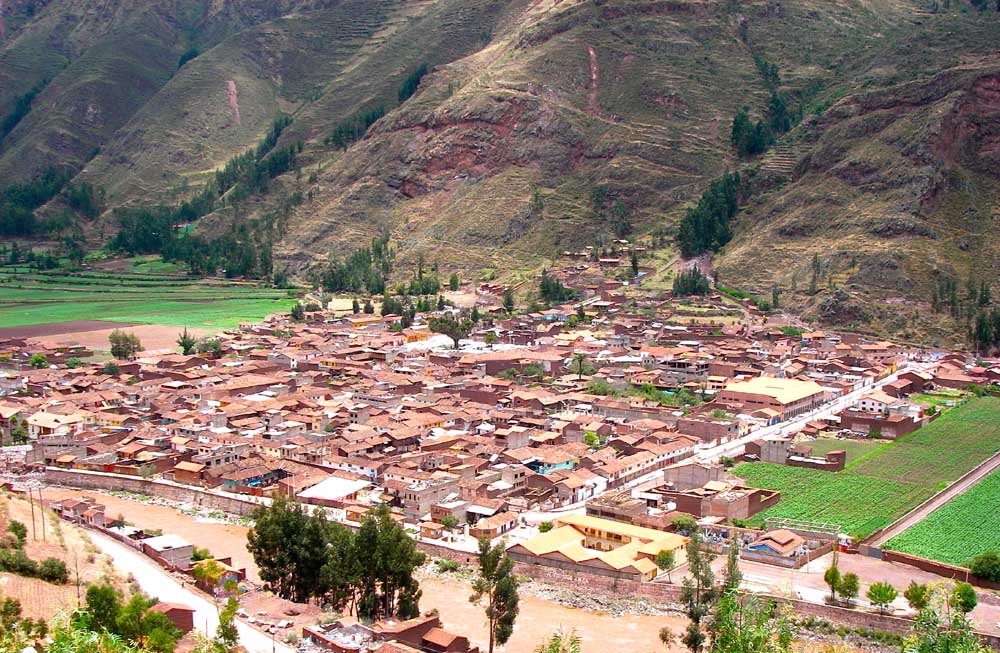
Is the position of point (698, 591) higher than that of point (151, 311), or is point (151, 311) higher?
point (151, 311)

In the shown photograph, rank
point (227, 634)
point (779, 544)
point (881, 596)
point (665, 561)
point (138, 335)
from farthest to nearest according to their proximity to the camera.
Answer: point (138, 335) → point (779, 544) → point (665, 561) → point (881, 596) → point (227, 634)

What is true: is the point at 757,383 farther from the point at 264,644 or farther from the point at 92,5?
the point at 92,5

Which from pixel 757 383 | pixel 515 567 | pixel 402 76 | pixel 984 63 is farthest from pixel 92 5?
pixel 515 567

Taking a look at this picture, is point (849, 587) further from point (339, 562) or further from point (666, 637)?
point (339, 562)

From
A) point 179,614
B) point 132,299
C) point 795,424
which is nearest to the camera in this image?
point 179,614

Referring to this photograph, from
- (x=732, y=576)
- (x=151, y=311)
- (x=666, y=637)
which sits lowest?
(x=666, y=637)

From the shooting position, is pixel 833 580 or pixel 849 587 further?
pixel 833 580

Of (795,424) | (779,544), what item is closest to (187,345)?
(795,424)
